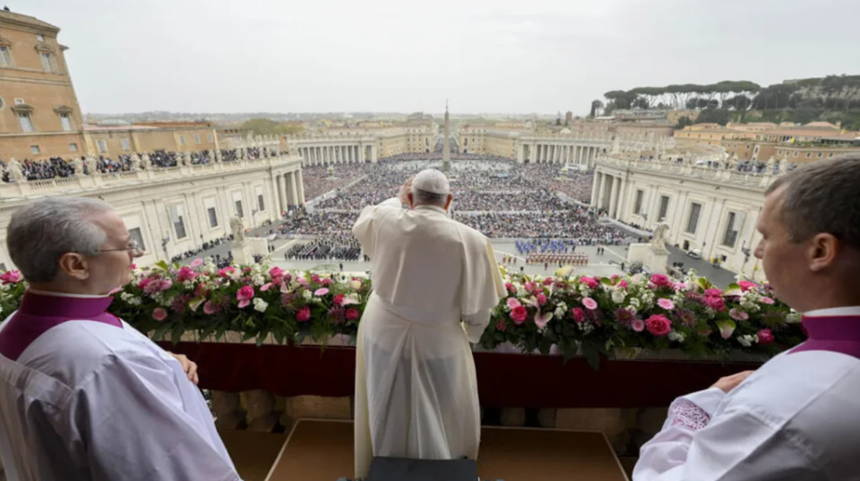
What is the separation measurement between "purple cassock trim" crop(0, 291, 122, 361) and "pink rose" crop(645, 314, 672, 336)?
2393 mm

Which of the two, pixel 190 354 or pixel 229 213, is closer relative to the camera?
pixel 190 354

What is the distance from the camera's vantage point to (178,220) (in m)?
15.2

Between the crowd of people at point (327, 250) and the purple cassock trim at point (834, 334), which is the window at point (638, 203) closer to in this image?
the crowd of people at point (327, 250)

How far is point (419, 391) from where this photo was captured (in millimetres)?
1781

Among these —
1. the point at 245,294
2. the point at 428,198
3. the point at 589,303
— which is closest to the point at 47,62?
the point at 245,294

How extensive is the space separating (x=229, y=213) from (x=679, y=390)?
64.3 feet

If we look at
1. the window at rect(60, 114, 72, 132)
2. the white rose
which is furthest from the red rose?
the window at rect(60, 114, 72, 132)

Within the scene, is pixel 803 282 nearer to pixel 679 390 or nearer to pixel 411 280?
pixel 411 280

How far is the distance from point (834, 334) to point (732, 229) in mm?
19092

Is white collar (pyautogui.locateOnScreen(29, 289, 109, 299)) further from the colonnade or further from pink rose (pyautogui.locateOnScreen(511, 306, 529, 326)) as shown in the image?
the colonnade

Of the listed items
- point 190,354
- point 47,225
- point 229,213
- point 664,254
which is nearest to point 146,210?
point 229,213

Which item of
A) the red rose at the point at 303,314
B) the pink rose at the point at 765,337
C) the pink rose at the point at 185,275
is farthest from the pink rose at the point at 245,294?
the pink rose at the point at 765,337

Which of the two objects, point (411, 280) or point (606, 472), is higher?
point (411, 280)

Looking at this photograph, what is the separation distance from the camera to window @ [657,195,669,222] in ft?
63.2
